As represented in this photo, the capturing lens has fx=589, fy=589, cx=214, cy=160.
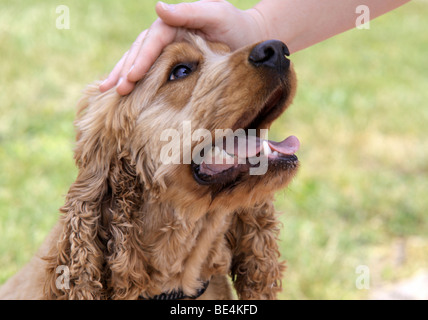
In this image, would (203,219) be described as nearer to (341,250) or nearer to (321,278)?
(321,278)

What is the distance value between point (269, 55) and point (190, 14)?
1.65 feet

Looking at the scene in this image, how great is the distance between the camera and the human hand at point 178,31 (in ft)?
9.71

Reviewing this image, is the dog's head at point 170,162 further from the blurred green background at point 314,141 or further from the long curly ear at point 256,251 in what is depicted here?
the blurred green background at point 314,141

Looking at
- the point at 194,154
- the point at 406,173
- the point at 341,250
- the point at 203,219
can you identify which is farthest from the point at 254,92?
the point at 406,173

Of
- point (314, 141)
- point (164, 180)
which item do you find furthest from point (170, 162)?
point (314, 141)

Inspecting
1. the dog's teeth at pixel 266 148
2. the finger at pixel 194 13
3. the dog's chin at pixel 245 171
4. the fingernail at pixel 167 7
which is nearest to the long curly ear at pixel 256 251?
the dog's chin at pixel 245 171

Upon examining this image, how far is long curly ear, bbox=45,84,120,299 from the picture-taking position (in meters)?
2.95

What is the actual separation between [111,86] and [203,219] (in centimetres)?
A: 86

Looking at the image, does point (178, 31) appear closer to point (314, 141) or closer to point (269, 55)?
point (269, 55)

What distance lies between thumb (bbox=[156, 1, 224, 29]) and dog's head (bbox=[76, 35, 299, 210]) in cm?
9

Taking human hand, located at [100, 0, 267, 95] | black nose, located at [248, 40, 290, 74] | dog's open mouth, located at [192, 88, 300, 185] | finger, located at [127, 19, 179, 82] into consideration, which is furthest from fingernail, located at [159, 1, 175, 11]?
dog's open mouth, located at [192, 88, 300, 185]

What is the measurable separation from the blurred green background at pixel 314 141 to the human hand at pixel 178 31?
3.05 feet

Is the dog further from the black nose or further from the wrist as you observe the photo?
the wrist

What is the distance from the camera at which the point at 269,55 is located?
2768mm
